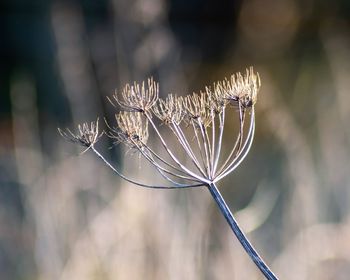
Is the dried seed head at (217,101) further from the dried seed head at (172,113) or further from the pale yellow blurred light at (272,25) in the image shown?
the pale yellow blurred light at (272,25)

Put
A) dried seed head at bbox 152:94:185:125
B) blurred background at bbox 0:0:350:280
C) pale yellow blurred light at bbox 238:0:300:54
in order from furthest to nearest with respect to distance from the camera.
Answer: pale yellow blurred light at bbox 238:0:300:54 < blurred background at bbox 0:0:350:280 < dried seed head at bbox 152:94:185:125

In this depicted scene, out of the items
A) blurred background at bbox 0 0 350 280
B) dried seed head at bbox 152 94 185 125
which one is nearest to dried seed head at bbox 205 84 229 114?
dried seed head at bbox 152 94 185 125

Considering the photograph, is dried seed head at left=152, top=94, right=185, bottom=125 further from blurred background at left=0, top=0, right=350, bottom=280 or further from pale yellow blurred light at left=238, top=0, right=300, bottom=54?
pale yellow blurred light at left=238, top=0, right=300, bottom=54

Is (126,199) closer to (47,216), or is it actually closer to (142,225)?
(142,225)

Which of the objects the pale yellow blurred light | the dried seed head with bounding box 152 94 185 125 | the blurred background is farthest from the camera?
the pale yellow blurred light

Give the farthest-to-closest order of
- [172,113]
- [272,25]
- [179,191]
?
[272,25], [179,191], [172,113]

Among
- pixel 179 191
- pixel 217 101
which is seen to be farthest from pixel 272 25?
pixel 217 101

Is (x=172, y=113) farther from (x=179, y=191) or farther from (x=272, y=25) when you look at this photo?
(x=272, y=25)

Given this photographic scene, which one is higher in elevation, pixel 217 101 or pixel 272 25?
pixel 272 25

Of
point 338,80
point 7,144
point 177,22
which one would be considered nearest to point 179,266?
point 338,80
